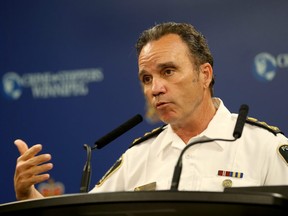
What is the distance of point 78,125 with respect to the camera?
3.44m

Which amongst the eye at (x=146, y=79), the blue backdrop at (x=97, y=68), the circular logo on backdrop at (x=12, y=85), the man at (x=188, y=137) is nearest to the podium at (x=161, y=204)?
the man at (x=188, y=137)

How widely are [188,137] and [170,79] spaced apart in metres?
0.24

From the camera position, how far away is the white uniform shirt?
6.77ft

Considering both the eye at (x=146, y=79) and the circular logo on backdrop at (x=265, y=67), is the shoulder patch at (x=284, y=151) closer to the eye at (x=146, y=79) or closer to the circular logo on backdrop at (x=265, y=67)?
the eye at (x=146, y=79)

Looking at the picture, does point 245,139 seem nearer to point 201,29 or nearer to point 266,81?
point 266,81

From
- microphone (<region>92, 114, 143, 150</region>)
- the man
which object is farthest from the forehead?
microphone (<region>92, 114, 143, 150</region>)

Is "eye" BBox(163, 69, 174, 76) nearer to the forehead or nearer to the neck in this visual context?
the forehead

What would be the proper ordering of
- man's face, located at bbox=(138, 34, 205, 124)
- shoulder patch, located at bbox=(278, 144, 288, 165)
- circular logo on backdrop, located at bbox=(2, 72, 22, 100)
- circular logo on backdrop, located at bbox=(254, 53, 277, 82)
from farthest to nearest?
circular logo on backdrop, located at bbox=(2, 72, 22, 100) → circular logo on backdrop, located at bbox=(254, 53, 277, 82) → man's face, located at bbox=(138, 34, 205, 124) → shoulder patch, located at bbox=(278, 144, 288, 165)

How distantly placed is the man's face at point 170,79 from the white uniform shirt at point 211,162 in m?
0.12

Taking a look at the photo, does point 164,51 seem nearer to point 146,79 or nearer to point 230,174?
point 146,79

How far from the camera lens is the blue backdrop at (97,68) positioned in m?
3.12

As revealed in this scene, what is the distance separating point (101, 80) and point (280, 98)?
100 cm

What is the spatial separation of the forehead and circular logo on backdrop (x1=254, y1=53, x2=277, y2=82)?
90 cm

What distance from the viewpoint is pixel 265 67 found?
3064mm
